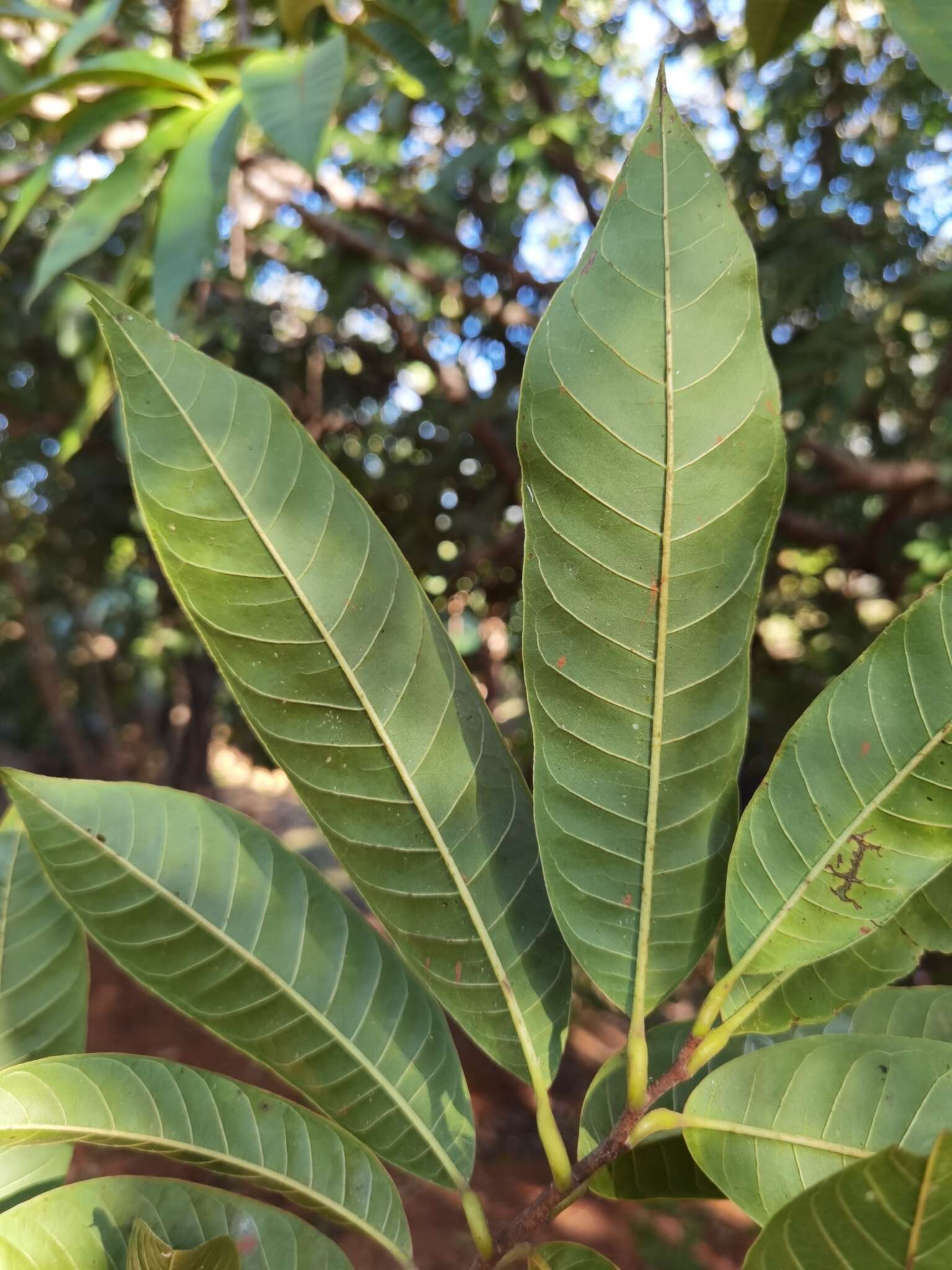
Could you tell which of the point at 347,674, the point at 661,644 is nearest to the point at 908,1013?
the point at 661,644

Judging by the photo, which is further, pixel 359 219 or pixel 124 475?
pixel 124 475

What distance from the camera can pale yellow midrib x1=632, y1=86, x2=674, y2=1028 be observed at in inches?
18.0

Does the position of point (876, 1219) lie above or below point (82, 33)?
below

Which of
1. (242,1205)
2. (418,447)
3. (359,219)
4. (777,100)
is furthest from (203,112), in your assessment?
(777,100)

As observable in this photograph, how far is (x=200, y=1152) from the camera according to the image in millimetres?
516

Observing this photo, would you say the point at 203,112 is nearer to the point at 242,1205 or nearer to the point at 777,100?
the point at 242,1205

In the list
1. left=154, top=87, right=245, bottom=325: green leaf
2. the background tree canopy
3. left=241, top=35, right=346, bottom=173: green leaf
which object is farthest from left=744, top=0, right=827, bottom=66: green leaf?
left=154, top=87, right=245, bottom=325: green leaf

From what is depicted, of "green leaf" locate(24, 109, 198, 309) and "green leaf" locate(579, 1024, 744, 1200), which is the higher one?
"green leaf" locate(24, 109, 198, 309)

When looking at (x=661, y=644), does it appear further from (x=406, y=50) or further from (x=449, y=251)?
(x=449, y=251)

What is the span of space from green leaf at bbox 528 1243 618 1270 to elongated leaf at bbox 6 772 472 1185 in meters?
0.07

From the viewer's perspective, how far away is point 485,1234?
1.63 ft

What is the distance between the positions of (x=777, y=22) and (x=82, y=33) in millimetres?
765

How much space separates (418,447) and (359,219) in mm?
736

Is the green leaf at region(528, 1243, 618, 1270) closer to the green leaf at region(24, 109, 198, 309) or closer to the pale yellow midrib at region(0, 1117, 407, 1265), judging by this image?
the pale yellow midrib at region(0, 1117, 407, 1265)
